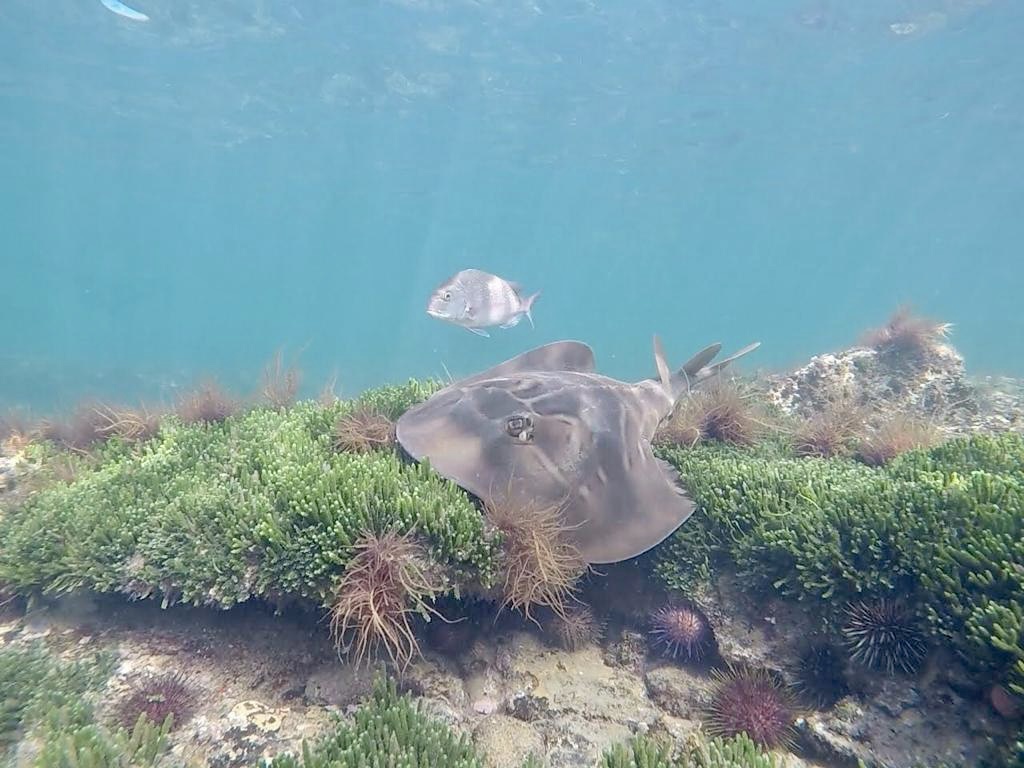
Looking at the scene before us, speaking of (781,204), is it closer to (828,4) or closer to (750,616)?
(828,4)

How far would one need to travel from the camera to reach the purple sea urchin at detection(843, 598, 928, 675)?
161 inches

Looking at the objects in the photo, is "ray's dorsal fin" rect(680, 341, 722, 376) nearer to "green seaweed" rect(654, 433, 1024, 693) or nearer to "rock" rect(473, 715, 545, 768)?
"green seaweed" rect(654, 433, 1024, 693)

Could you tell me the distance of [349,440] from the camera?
6137 mm

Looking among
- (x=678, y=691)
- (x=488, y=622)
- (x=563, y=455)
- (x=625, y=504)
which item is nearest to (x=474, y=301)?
(x=563, y=455)

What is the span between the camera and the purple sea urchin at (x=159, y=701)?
412cm

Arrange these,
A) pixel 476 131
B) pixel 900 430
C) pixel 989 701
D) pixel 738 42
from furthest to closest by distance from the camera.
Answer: pixel 476 131 → pixel 738 42 → pixel 900 430 → pixel 989 701

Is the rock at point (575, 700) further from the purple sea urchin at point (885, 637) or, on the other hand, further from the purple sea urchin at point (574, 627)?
the purple sea urchin at point (885, 637)

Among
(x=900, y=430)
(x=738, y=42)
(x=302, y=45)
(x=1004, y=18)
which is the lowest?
(x=302, y=45)

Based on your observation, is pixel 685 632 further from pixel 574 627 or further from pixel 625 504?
pixel 625 504

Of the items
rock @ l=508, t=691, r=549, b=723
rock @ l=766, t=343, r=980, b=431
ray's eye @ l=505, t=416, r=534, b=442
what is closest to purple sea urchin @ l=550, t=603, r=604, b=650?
rock @ l=508, t=691, r=549, b=723

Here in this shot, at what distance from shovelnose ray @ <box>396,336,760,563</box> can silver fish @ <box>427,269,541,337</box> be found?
236 cm

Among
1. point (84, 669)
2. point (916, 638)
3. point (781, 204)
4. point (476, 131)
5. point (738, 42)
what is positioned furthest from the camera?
point (781, 204)

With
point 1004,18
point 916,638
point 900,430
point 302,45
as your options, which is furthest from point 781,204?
point 916,638

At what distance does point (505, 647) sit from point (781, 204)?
237 feet
